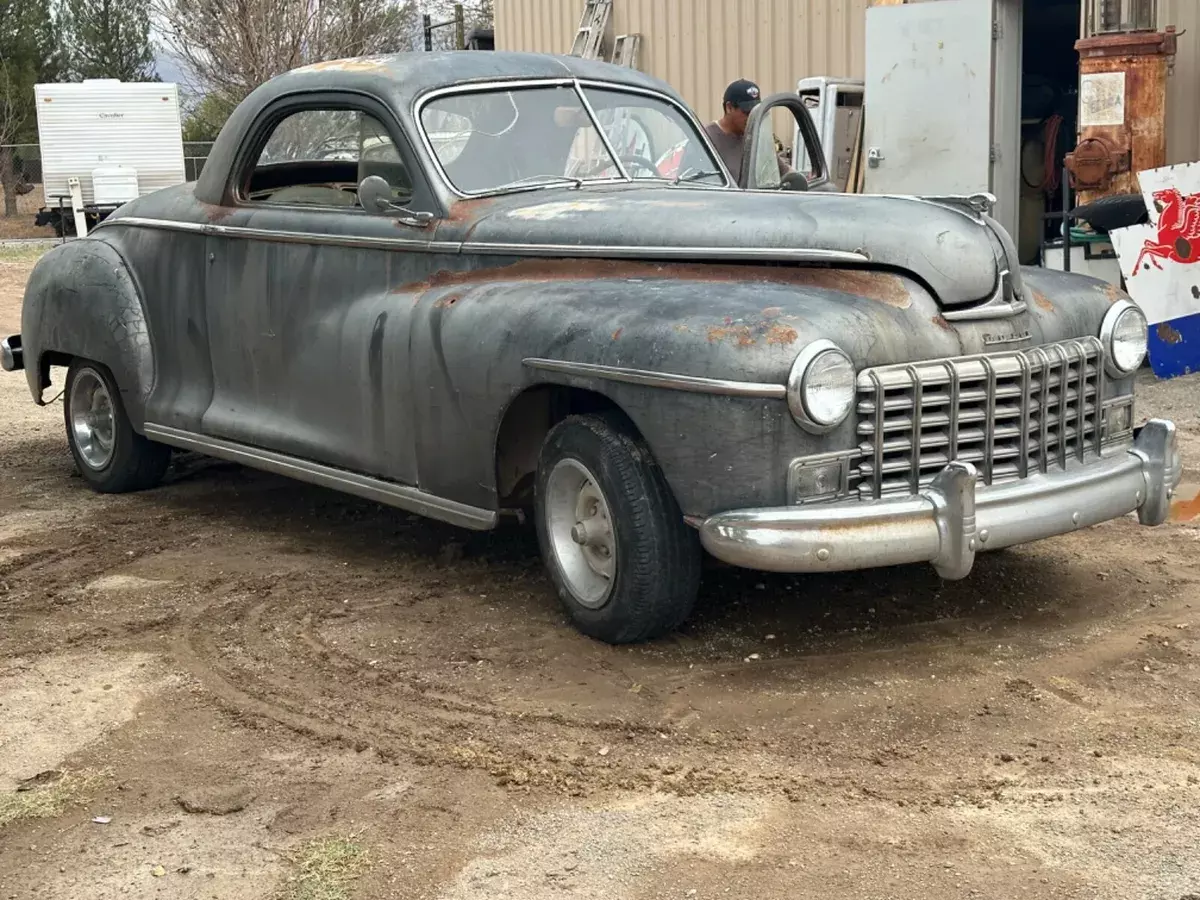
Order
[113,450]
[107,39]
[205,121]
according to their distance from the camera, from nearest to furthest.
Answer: [113,450], [205,121], [107,39]

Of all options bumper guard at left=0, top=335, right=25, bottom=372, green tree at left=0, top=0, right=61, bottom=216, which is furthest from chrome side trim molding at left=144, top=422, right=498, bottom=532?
green tree at left=0, top=0, right=61, bottom=216

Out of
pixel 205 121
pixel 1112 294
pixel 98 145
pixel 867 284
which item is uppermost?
pixel 205 121

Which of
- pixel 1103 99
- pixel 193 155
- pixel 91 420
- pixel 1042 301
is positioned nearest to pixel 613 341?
pixel 1042 301

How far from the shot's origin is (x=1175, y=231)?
9.17 m

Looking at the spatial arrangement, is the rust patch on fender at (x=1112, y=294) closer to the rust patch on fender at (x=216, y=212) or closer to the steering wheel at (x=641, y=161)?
the steering wheel at (x=641, y=161)

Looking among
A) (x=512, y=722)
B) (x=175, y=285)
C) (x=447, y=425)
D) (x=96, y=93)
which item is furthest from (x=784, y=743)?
(x=96, y=93)

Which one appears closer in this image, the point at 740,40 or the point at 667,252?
the point at 667,252

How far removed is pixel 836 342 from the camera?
4.06 m

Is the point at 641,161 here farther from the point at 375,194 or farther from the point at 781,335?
the point at 781,335

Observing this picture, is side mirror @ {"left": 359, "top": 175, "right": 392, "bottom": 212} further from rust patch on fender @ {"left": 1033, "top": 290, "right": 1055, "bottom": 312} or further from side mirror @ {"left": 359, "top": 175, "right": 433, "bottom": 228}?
rust patch on fender @ {"left": 1033, "top": 290, "right": 1055, "bottom": 312}

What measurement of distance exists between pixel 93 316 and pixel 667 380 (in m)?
3.43

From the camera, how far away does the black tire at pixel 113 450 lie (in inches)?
266

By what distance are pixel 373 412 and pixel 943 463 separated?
1999 mm

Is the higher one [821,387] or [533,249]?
[533,249]
